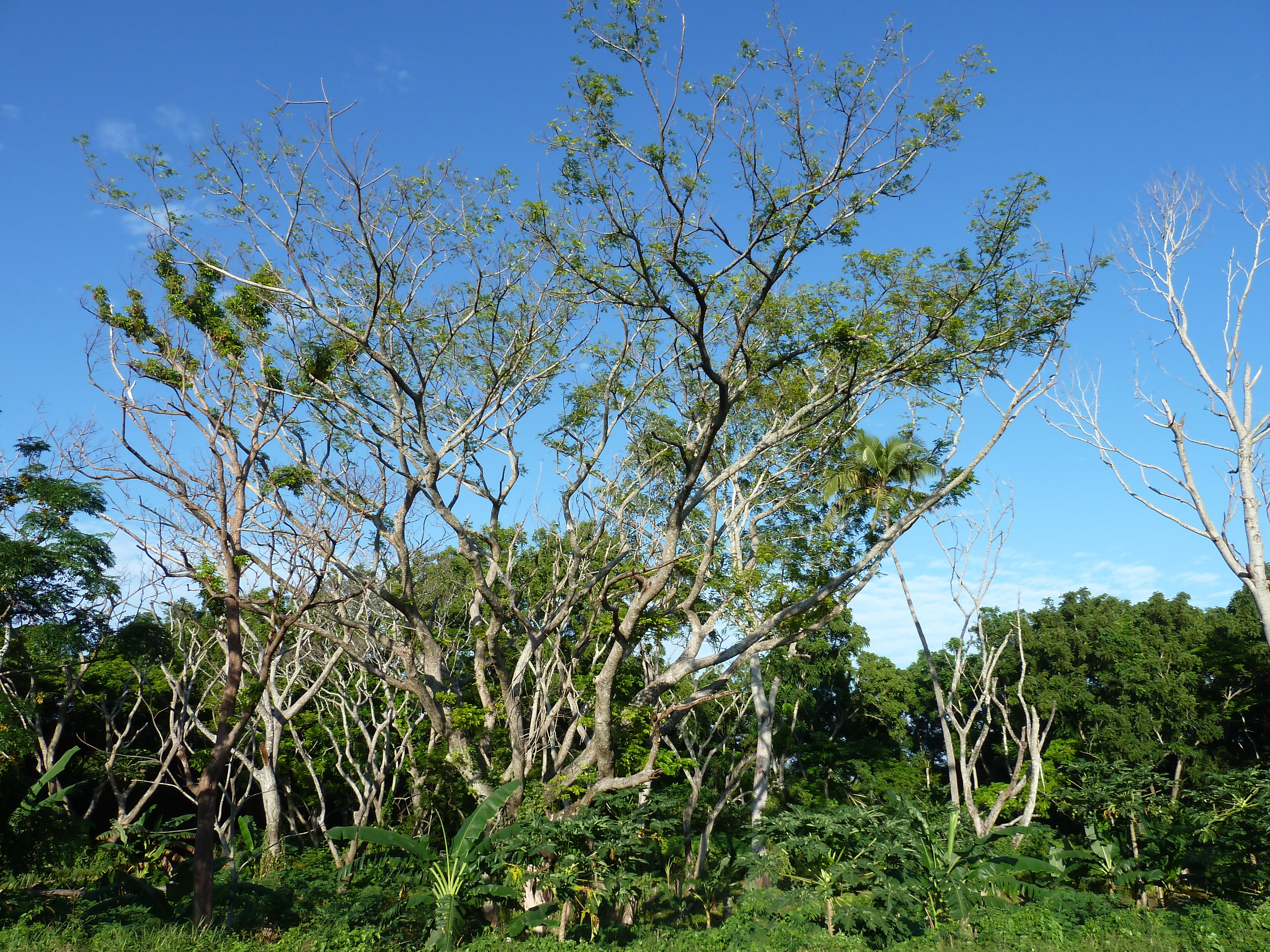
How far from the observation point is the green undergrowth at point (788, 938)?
6.21m

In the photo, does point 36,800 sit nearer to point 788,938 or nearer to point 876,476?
point 788,938

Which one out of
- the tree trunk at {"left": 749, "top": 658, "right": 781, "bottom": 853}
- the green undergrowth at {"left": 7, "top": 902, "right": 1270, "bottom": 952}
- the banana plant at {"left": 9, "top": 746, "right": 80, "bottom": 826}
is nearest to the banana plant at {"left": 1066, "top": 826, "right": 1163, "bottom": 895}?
the green undergrowth at {"left": 7, "top": 902, "right": 1270, "bottom": 952}

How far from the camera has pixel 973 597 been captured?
14953 millimetres

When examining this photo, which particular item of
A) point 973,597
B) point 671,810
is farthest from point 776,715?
point 671,810

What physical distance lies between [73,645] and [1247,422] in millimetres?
15135

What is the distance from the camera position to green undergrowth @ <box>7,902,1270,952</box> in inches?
244

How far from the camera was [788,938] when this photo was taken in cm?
754

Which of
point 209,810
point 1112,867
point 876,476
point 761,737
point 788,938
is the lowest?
point 1112,867

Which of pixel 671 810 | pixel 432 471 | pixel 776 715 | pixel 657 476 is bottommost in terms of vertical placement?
pixel 671 810

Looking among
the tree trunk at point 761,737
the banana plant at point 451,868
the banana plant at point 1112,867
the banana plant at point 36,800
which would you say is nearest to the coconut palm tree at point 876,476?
the tree trunk at point 761,737

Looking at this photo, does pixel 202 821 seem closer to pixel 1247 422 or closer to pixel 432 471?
pixel 432 471

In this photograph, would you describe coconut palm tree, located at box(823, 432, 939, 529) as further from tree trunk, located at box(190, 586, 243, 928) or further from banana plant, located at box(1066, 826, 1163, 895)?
tree trunk, located at box(190, 586, 243, 928)

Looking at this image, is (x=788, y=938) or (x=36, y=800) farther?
(x=36, y=800)

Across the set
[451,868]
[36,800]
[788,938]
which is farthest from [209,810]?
[788,938]
